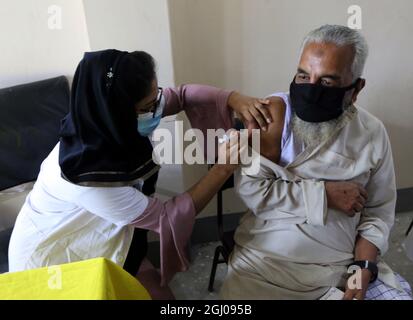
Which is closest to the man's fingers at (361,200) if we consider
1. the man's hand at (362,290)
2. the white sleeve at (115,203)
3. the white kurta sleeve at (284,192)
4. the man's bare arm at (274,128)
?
Answer: the white kurta sleeve at (284,192)

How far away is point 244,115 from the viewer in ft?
4.68

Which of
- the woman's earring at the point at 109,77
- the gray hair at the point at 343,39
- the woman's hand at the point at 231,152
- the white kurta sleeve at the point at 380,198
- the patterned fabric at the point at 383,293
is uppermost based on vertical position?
the gray hair at the point at 343,39

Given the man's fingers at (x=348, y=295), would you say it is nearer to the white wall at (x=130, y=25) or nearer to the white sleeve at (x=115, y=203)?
the white sleeve at (x=115, y=203)

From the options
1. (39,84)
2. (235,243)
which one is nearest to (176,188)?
(235,243)

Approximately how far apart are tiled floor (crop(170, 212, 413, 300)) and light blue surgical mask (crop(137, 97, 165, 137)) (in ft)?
3.46

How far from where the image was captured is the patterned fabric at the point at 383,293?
1367 millimetres

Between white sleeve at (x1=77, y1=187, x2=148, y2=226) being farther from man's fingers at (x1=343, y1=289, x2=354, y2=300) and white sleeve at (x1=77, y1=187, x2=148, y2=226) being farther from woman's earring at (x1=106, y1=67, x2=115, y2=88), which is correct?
man's fingers at (x1=343, y1=289, x2=354, y2=300)

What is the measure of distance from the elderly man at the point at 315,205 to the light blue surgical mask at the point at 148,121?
356 millimetres

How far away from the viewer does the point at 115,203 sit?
128cm

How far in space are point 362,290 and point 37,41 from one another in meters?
1.55

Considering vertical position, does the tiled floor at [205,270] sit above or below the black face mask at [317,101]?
below

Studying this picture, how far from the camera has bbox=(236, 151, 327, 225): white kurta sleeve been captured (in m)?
1.39
